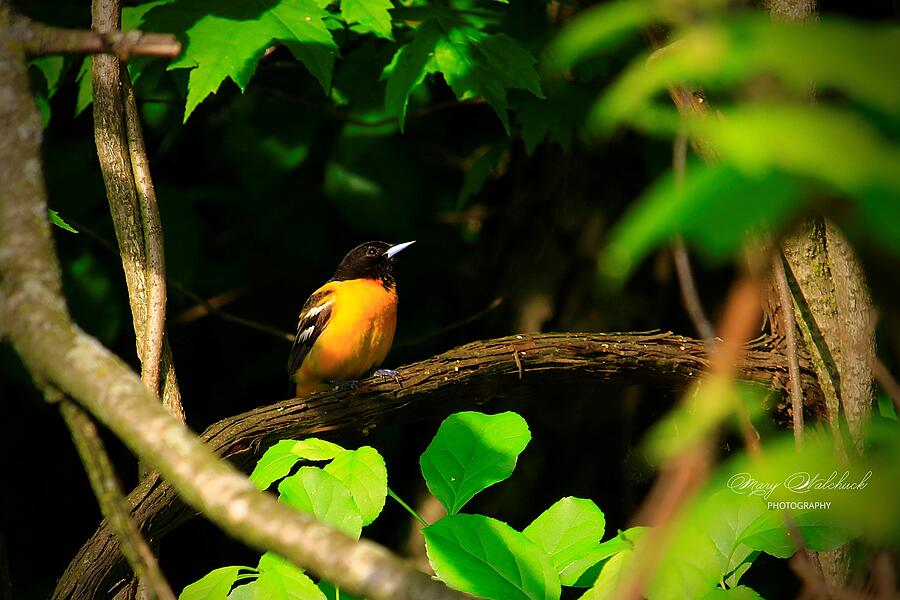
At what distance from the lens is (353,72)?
13.5 feet

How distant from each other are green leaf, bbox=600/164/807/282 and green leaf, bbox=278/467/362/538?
131cm

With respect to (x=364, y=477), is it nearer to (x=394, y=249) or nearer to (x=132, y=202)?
(x=132, y=202)

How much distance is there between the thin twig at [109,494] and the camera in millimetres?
1265

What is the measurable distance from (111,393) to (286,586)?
710 millimetres

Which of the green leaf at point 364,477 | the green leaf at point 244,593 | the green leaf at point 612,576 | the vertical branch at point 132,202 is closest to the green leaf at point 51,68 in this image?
the vertical branch at point 132,202

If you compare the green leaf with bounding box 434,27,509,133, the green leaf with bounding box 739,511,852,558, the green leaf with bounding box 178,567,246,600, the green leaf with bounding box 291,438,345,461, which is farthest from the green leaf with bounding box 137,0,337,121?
the green leaf with bounding box 739,511,852,558

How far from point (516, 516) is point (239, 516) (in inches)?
167

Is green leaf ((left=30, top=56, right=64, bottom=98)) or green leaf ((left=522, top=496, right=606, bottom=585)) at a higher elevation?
green leaf ((left=30, top=56, right=64, bottom=98))

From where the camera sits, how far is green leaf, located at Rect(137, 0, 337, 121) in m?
3.08

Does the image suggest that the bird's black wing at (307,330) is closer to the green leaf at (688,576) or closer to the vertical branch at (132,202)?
the vertical branch at (132,202)

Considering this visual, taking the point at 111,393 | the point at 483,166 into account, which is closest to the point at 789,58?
the point at 111,393

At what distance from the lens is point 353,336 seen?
516cm

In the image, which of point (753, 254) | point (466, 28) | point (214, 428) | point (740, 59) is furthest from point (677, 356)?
point (740, 59)

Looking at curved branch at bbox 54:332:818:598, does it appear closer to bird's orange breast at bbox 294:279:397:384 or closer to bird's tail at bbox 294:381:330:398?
bird's orange breast at bbox 294:279:397:384
